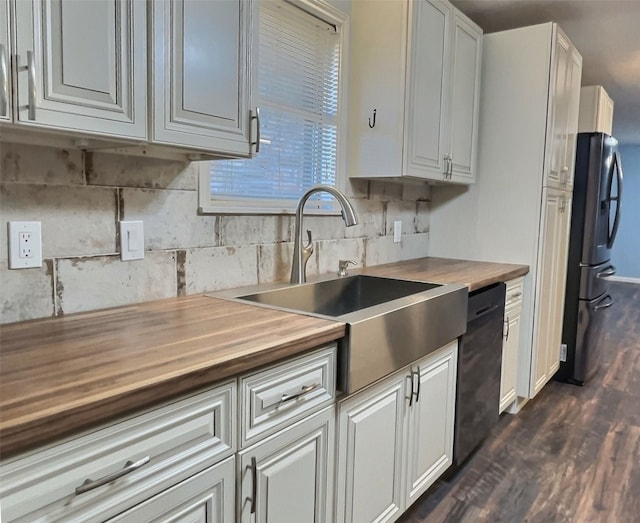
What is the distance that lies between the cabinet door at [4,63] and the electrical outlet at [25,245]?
0.40 meters

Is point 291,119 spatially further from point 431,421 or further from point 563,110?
point 563,110

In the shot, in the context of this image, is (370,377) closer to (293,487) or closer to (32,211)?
(293,487)

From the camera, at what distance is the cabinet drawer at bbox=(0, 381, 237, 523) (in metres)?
0.70

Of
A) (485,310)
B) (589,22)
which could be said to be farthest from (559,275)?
(589,22)

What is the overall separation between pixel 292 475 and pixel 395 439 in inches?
20.8

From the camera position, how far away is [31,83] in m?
0.91

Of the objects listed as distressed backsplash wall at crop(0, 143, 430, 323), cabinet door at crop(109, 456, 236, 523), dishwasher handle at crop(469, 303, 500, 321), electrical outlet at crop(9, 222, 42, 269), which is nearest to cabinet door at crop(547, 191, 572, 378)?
dishwasher handle at crop(469, 303, 500, 321)

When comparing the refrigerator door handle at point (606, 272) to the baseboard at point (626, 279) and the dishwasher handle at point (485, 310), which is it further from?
the baseboard at point (626, 279)

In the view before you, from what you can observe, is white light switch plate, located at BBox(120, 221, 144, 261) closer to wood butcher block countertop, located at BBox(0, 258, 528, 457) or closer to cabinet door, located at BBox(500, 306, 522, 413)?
wood butcher block countertop, located at BBox(0, 258, 528, 457)

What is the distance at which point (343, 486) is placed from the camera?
1.38 meters

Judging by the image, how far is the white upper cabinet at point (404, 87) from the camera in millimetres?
2191

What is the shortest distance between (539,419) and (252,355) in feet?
7.87

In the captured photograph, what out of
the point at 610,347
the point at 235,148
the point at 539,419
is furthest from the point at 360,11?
the point at 610,347

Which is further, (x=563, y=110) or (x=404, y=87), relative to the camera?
(x=563, y=110)
